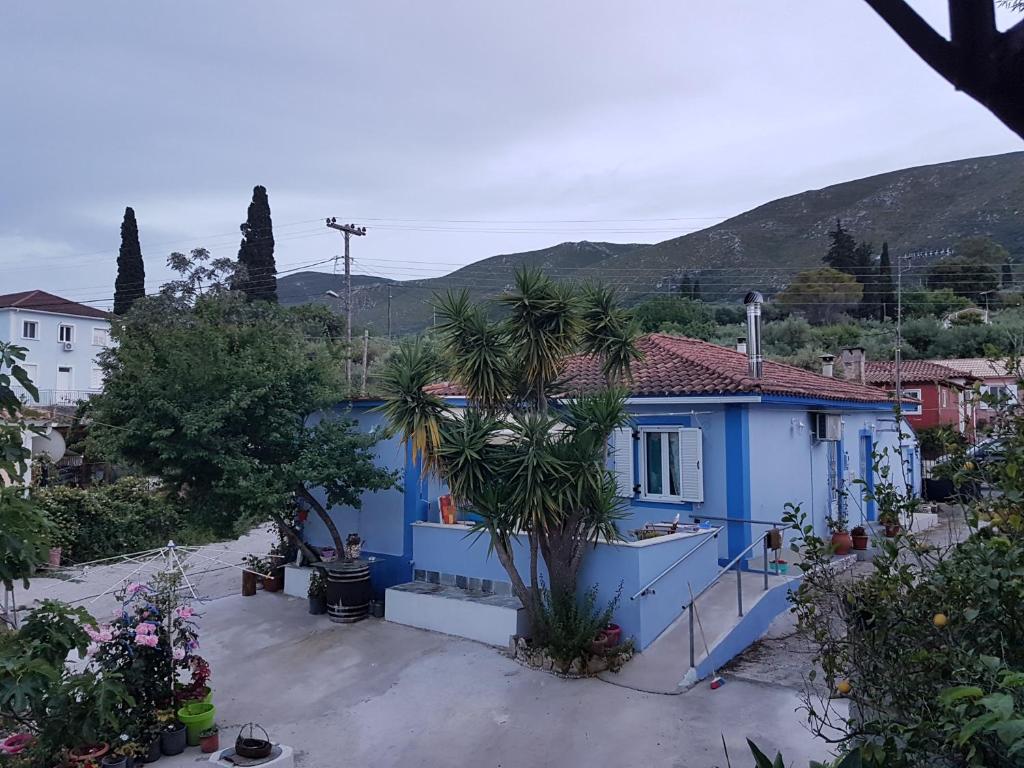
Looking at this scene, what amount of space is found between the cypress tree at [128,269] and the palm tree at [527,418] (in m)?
37.5

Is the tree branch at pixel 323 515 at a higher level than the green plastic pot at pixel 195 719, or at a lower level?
higher

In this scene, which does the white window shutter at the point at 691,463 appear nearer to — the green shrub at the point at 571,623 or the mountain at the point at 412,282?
the green shrub at the point at 571,623

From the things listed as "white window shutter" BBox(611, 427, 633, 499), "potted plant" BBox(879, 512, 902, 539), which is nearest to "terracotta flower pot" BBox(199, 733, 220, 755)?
"potted plant" BBox(879, 512, 902, 539)

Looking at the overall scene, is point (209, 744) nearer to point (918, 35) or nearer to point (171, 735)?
point (171, 735)

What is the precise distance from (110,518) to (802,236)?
88712 millimetres

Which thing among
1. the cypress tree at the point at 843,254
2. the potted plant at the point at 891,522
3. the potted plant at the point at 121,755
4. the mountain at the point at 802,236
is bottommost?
the potted plant at the point at 121,755

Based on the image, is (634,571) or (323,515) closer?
(634,571)

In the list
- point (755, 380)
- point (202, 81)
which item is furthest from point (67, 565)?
point (755, 380)

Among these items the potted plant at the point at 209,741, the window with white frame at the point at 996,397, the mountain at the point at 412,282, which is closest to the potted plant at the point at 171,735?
the potted plant at the point at 209,741

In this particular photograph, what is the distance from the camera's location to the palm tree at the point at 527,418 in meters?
9.35

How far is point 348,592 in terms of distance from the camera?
11953mm

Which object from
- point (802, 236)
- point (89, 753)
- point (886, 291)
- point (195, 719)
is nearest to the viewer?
point (89, 753)

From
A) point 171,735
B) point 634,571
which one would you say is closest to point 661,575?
point 634,571

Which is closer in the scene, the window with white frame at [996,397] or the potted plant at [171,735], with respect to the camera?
the window with white frame at [996,397]
